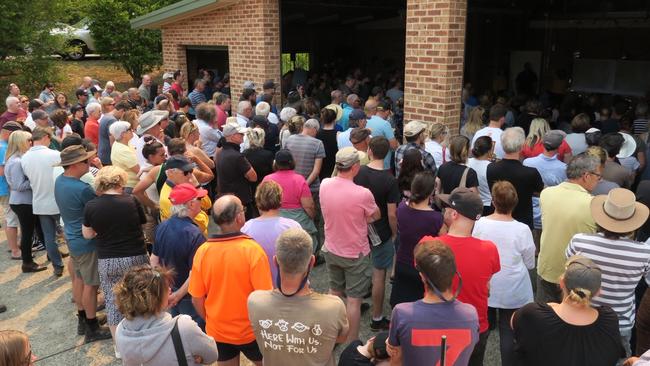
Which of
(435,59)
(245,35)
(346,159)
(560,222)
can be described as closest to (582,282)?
(560,222)

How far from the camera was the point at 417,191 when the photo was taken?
368 cm

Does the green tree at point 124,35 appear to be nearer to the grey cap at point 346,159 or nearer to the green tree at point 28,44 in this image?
the green tree at point 28,44

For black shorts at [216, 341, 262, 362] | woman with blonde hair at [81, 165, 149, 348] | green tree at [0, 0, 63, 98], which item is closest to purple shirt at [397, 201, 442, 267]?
black shorts at [216, 341, 262, 362]

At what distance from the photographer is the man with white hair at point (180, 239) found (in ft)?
11.7

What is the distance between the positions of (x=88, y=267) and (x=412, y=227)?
292 centimetres

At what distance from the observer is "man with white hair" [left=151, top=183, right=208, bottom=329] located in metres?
3.56

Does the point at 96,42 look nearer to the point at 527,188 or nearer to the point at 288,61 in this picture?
the point at 288,61

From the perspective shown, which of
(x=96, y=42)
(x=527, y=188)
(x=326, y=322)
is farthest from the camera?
(x=96, y=42)

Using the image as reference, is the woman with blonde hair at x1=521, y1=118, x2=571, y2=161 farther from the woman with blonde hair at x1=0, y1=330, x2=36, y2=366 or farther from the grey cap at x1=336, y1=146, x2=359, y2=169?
the woman with blonde hair at x1=0, y1=330, x2=36, y2=366

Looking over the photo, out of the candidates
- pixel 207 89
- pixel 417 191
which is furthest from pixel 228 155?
pixel 207 89

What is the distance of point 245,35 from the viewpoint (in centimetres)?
956

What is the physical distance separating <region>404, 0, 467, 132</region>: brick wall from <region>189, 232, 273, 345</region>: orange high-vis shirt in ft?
13.4

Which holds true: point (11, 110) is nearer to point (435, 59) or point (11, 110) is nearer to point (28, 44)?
point (435, 59)

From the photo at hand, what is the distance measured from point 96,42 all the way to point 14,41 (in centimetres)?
366
